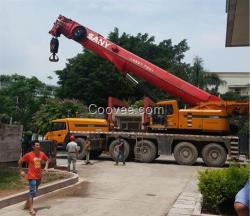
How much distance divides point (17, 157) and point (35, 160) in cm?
900

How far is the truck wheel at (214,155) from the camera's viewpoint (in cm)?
2461

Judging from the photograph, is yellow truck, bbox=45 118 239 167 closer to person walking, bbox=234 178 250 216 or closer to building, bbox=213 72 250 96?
person walking, bbox=234 178 250 216

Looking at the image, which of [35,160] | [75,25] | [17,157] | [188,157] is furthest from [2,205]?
[75,25]

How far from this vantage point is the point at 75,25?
2712 centimetres

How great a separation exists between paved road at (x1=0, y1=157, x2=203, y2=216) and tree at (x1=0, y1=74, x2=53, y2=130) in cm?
4401

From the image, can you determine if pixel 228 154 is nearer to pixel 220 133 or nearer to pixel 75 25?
pixel 220 133

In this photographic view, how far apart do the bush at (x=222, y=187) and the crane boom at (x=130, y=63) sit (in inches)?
601

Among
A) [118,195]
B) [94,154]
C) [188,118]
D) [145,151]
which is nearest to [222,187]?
[118,195]

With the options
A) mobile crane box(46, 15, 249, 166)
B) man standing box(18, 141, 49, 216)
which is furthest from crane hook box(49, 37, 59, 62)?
man standing box(18, 141, 49, 216)

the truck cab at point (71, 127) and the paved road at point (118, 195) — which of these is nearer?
the paved road at point (118, 195)

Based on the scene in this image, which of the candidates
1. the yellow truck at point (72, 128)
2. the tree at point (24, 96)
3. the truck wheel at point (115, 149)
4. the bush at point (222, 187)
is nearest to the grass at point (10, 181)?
the bush at point (222, 187)

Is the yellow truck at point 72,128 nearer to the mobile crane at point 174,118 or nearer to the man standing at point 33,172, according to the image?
the mobile crane at point 174,118

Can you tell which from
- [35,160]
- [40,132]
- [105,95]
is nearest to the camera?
[35,160]

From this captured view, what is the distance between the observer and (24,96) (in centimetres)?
6425
